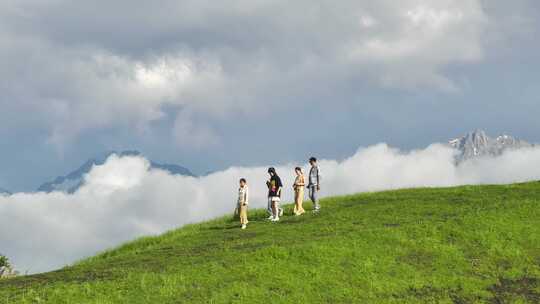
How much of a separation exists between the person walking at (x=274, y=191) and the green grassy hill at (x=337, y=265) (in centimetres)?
A: 139

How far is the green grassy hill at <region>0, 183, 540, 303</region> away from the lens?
24078 mm

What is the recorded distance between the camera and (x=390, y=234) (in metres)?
31.6

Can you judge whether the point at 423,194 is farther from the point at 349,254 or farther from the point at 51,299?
the point at 51,299

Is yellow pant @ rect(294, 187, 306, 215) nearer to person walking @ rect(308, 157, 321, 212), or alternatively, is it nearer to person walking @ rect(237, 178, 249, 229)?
person walking @ rect(308, 157, 321, 212)

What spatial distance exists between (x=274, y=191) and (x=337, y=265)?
42.8ft

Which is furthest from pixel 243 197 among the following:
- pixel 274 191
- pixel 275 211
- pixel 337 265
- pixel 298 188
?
pixel 337 265

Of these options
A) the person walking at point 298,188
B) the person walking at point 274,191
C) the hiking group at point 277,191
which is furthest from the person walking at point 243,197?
the person walking at point 298,188

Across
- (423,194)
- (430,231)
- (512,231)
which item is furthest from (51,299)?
(423,194)

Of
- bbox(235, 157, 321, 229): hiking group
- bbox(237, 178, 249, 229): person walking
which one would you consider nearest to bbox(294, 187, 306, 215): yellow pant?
bbox(235, 157, 321, 229): hiking group

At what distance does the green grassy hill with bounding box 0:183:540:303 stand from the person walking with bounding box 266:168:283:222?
1.39 m

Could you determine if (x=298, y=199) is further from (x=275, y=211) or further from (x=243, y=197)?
(x=243, y=197)

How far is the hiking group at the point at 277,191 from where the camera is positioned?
39.4m

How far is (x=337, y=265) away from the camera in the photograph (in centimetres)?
2716

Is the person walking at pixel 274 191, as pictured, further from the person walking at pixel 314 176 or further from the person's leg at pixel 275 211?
the person walking at pixel 314 176
